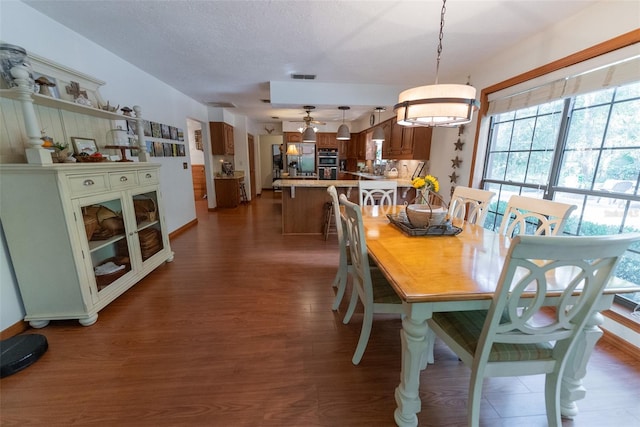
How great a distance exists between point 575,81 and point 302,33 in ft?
7.63

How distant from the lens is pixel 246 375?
1.48 meters

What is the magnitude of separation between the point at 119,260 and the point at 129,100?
207 centimetres

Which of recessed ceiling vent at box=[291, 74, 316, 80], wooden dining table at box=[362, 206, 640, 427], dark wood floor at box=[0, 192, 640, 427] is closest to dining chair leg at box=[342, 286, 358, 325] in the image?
dark wood floor at box=[0, 192, 640, 427]

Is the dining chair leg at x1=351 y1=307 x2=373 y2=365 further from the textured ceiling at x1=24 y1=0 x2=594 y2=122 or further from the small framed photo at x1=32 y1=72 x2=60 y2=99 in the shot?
the small framed photo at x1=32 y1=72 x2=60 y2=99

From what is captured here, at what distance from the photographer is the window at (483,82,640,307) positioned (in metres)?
1.75

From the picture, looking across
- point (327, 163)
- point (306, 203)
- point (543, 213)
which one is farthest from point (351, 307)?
point (327, 163)

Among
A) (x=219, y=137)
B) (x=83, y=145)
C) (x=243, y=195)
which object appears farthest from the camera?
(x=243, y=195)

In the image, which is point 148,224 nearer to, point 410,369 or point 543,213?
point 410,369

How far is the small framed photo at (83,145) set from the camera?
217 cm

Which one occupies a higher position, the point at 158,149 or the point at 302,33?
the point at 302,33

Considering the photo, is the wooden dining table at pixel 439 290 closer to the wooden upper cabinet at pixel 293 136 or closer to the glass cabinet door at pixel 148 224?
the glass cabinet door at pixel 148 224

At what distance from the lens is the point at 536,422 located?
1215mm

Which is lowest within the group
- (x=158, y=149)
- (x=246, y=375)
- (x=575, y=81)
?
(x=246, y=375)

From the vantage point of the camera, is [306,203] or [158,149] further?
[306,203]
